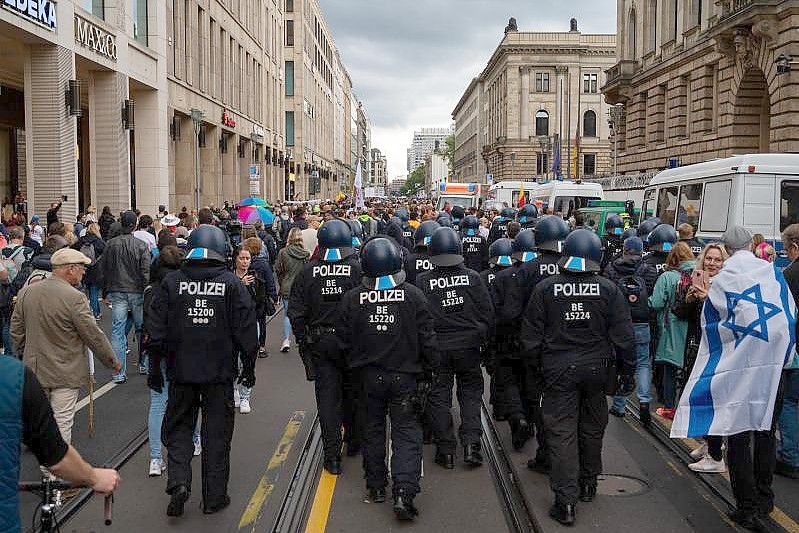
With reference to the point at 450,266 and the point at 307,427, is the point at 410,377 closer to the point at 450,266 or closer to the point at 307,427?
the point at 450,266

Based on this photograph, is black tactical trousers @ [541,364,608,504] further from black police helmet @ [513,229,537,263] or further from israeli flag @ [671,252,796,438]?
black police helmet @ [513,229,537,263]

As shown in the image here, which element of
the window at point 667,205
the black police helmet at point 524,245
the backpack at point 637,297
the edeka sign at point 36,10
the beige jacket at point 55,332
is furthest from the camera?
the edeka sign at point 36,10

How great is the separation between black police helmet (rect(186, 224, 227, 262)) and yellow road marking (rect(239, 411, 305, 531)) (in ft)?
5.94

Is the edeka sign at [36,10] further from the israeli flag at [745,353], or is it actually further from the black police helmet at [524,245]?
the israeli flag at [745,353]

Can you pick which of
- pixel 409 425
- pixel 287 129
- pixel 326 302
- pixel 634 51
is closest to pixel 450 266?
pixel 326 302

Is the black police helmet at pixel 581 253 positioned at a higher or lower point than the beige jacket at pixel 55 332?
higher

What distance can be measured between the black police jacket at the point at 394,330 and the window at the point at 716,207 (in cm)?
1000

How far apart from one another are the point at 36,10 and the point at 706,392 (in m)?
18.6

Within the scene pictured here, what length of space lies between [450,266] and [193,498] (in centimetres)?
278

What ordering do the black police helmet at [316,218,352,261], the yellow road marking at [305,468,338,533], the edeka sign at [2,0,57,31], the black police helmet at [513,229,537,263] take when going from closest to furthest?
the yellow road marking at [305,468,338,533] < the black police helmet at [316,218,352,261] < the black police helmet at [513,229,537,263] < the edeka sign at [2,0,57,31]

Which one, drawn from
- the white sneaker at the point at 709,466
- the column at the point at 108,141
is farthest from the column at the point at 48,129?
the white sneaker at the point at 709,466

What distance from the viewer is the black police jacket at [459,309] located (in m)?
6.95

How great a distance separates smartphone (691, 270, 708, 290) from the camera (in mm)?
6723

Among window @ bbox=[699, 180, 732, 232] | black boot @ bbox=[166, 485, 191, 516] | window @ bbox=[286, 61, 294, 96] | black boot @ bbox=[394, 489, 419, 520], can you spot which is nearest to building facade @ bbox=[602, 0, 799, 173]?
window @ bbox=[699, 180, 732, 232]
